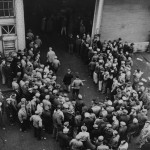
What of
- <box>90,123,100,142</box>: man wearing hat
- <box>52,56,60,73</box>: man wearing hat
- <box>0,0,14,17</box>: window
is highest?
<box>0,0,14,17</box>: window

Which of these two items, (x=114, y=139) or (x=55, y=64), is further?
(x=55, y=64)

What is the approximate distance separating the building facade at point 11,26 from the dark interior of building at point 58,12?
14.0ft

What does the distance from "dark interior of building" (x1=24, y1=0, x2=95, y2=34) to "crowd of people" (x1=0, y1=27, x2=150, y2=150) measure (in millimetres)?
5800

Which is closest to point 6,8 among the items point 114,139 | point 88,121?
point 88,121

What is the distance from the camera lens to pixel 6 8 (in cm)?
1614

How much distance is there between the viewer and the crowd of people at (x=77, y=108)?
11.8 meters

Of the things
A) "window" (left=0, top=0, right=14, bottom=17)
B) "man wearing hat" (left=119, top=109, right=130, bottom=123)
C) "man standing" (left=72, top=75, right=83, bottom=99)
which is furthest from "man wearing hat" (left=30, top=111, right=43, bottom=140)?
"window" (left=0, top=0, right=14, bottom=17)

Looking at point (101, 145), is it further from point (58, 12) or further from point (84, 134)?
point (58, 12)

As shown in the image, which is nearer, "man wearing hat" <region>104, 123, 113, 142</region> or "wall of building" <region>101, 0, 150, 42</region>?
"man wearing hat" <region>104, 123, 113, 142</region>

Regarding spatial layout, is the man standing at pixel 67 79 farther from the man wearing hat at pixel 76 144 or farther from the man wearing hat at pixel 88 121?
the man wearing hat at pixel 76 144

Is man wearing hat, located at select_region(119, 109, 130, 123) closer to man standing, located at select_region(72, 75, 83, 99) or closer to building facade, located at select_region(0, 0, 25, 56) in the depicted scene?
man standing, located at select_region(72, 75, 83, 99)

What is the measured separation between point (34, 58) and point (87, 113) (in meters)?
6.19

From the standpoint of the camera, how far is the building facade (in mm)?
16109

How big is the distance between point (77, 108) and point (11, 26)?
714cm
